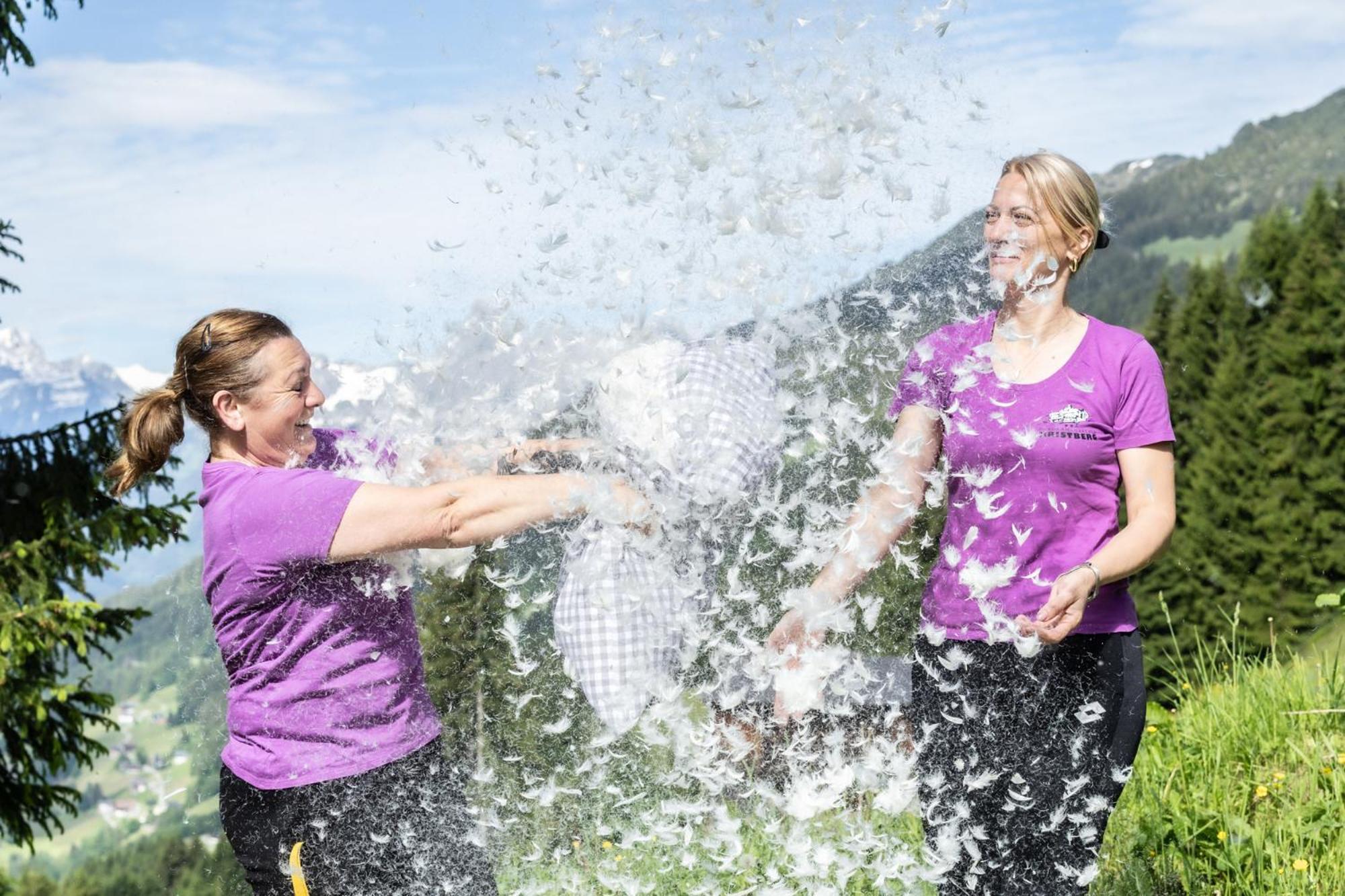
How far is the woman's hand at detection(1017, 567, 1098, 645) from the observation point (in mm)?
2102

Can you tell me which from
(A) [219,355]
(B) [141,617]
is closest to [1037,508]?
(A) [219,355]

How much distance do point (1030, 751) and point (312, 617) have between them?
1.45m

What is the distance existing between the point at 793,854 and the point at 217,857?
1.36 metres

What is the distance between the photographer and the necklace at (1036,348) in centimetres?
231

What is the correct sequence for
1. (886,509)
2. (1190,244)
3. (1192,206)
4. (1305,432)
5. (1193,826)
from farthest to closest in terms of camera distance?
1. (1192,206)
2. (1190,244)
3. (1305,432)
4. (1193,826)
5. (886,509)

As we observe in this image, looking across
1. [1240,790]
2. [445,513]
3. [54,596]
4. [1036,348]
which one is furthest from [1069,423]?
[54,596]

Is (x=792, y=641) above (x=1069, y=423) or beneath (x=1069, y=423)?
beneath

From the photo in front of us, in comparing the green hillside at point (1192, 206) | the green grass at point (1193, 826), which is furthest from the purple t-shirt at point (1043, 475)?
the green hillside at point (1192, 206)

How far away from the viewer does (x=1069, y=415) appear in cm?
223

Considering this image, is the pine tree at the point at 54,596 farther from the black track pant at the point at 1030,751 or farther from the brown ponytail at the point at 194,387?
the black track pant at the point at 1030,751

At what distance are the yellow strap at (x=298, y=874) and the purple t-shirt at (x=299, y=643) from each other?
0.12 m

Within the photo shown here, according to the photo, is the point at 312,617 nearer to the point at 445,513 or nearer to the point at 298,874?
the point at 445,513

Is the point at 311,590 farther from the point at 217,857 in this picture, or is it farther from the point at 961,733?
Answer: the point at 961,733

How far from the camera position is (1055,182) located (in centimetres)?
226
